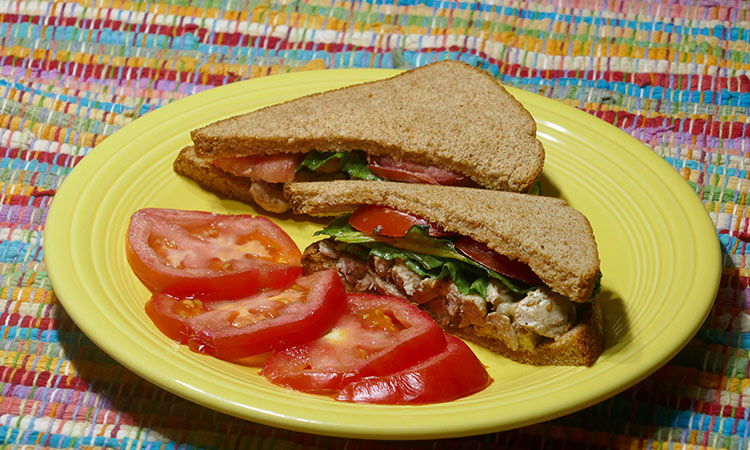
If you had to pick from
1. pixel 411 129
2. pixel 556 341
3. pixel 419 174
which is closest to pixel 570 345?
pixel 556 341

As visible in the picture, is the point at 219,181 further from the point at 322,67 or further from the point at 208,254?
the point at 322,67

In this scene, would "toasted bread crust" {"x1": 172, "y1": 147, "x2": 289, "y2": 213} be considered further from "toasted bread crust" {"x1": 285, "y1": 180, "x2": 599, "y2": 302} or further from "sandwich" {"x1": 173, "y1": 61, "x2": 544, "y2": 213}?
"toasted bread crust" {"x1": 285, "y1": 180, "x2": 599, "y2": 302}

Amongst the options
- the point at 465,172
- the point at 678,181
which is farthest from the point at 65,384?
the point at 678,181

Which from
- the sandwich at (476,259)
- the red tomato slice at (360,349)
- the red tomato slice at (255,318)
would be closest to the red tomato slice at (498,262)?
the sandwich at (476,259)

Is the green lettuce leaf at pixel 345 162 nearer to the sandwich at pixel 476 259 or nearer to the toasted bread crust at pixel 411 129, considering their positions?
the toasted bread crust at pixel 411 129

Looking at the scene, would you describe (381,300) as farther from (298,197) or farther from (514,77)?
(514,77)
